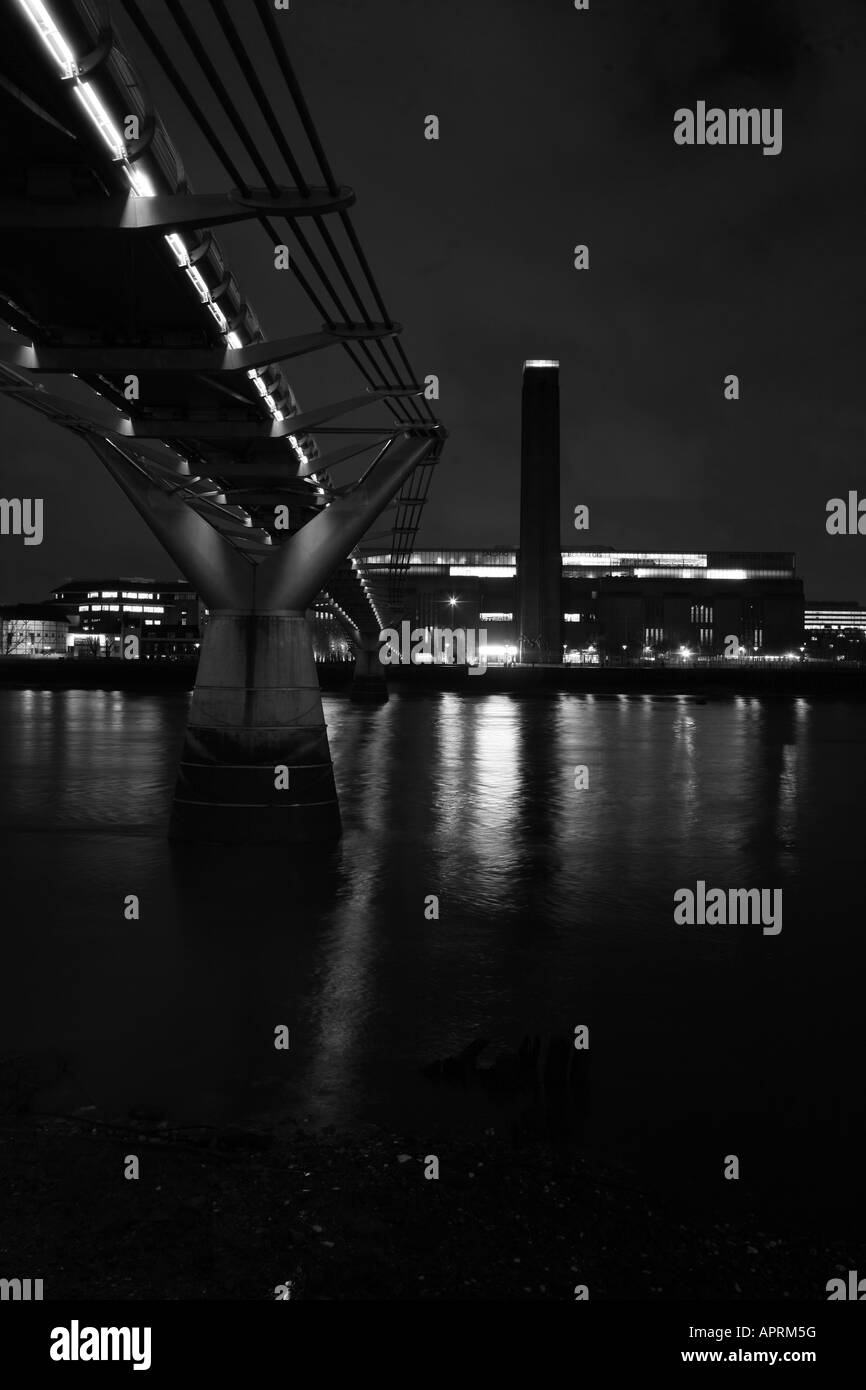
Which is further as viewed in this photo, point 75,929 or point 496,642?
point 496,642

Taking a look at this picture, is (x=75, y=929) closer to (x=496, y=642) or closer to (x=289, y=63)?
(x=289, y=63)

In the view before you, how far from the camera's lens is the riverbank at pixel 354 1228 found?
559 cm

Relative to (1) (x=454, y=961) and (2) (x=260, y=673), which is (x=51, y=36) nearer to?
(1) (x=454, y=961)

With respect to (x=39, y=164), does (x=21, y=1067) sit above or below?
below

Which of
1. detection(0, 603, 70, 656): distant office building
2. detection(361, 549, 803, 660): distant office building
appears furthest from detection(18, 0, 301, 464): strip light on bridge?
detection(0, 603, 70, 656): distant office building

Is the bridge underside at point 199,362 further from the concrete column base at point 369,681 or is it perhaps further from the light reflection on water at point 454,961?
the concrete column base at point 369,681

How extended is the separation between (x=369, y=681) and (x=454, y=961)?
2557 inches

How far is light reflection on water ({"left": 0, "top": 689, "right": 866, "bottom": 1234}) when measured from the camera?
8773 mm

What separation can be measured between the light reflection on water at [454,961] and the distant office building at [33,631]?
165m

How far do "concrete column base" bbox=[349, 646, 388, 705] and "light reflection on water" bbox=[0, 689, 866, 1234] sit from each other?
45.4 meters

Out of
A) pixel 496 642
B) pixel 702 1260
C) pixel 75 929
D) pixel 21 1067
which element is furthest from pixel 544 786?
pixel 496 642

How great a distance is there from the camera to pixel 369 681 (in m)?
78.1

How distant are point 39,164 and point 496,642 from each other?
499 feet

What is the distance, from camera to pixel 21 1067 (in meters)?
9.28
